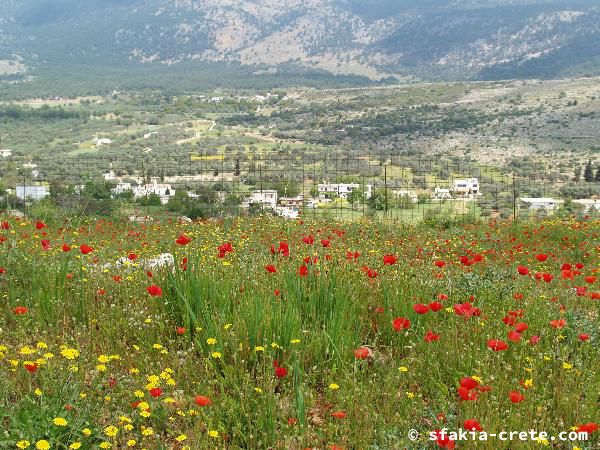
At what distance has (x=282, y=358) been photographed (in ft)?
13.8

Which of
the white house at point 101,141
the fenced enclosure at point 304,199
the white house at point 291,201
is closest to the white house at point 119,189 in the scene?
the fenced enclosure at point 304,199

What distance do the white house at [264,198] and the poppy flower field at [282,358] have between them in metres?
11.5

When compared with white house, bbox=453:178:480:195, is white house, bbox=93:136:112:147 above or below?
below

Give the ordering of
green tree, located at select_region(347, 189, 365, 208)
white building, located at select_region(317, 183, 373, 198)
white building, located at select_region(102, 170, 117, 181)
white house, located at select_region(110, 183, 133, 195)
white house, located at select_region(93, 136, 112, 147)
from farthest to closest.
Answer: white house, located at select_region(93, 136, 112, 147) → white building, located at select_region(102, 170, 117, 181) → white house, located at select_region(110, 183, 133, 195) → white building, located at select_region(317, 183, 373, 198) → green tree, located at select_region(347, 189, 365, 208)

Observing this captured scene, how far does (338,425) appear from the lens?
3490 millimetres

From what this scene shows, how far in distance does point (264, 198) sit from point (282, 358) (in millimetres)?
14295

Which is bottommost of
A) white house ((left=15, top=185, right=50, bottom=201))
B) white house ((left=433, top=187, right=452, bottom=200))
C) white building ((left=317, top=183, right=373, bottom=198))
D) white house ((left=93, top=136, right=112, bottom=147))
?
white house ((left=93, top=136, right=112, bottom=147))

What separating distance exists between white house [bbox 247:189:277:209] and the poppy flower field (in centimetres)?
1150

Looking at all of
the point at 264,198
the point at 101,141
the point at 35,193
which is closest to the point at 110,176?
the point at 35,193

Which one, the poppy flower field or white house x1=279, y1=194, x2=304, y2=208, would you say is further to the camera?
white house x1=279, y1=194, x2=304, y2=208

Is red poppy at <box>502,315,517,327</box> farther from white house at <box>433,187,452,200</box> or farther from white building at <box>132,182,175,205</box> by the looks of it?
white building at <box>132,182,175,205</box>

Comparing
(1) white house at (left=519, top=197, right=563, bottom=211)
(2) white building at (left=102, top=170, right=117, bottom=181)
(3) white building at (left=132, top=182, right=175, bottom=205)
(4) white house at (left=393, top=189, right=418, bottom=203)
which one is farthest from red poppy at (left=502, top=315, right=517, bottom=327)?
(2) white building at (left=102, top=170, right=117, bottom=181)

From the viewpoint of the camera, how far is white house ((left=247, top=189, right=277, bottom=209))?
58.6 ft

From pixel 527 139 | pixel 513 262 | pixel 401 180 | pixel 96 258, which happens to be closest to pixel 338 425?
pixel 96 258
